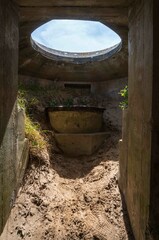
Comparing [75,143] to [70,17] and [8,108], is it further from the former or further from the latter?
[70,17]

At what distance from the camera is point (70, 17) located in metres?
3.34

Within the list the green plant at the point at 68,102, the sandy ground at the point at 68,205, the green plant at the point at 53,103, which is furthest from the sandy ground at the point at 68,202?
the green plant at the point at 68,102

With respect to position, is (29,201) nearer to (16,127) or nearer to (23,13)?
(16,127)

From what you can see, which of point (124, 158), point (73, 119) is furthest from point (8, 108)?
point (73, 119)

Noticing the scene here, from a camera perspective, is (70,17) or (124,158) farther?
(70,17)

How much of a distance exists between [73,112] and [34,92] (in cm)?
296

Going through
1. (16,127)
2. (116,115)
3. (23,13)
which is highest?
(23,13)

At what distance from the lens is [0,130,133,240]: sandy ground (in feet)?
9.28

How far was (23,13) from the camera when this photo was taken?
3.24 m

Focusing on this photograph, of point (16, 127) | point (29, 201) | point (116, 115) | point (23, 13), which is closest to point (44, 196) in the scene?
point (29, 201)

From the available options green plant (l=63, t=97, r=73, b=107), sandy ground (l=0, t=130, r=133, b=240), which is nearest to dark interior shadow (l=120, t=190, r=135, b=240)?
sandy ground (l=0, t=130, r=133, b=240)

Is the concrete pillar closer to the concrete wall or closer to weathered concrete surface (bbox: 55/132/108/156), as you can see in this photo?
the concrete wall

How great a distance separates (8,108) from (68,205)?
5.99 feet

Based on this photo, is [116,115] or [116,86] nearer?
[116,115]
